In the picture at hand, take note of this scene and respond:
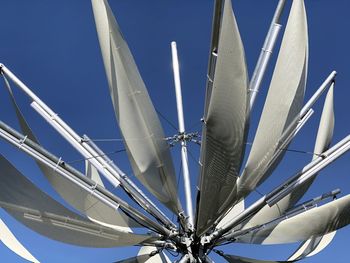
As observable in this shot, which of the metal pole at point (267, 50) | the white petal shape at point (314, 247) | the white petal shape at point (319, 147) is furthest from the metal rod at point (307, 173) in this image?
the white petal shape at point (314, 247)

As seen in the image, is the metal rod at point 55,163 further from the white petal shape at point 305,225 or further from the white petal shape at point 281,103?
the white petal shape at point 305,225

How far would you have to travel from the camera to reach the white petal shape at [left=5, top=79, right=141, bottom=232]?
17109mm

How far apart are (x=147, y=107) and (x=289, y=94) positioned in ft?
14.2

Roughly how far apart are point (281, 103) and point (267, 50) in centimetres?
422

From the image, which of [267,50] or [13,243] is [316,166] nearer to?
[267,50]

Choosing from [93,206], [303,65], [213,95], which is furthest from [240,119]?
[93,206]

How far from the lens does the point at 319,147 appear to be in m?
18.5

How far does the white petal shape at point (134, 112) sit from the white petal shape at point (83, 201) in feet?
6.00

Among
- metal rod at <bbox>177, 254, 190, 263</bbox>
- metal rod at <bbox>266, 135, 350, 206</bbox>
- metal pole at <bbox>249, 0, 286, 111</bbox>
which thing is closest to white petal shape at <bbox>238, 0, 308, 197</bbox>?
metal rod at <bbox>266, 135, 350, 206</bbox>

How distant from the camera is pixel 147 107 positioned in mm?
15648

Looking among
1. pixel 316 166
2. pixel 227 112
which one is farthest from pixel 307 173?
pixel 227 112

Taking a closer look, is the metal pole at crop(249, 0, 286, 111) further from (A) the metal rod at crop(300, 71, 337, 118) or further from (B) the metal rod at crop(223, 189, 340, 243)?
(B) the metal rod at crop(223, 189, 340, 243)

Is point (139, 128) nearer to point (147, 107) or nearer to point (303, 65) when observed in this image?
point (147, 107)

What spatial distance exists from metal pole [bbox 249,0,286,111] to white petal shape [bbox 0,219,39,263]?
29.9ft
